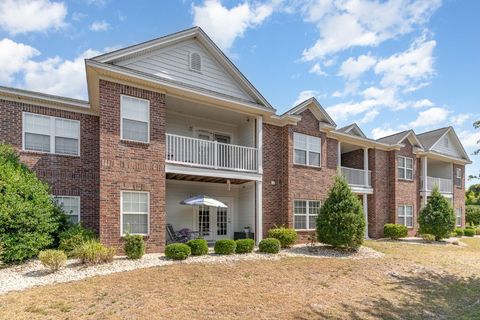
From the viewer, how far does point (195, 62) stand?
49.1 ft

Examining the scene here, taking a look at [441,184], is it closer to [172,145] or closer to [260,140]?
[260,140]

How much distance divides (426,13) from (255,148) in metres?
8.53

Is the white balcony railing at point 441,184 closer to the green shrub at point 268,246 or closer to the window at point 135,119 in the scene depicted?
the green shrub at point 268,246

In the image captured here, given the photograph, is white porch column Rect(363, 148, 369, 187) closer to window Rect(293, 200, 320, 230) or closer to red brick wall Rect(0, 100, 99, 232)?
window Rect(293, 200, 320, 230)

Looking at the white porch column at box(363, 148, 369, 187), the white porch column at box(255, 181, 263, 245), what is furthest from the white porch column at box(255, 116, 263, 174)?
the white porch column at box(363, 148, 369, 187)

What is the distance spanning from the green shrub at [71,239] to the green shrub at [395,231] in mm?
17695

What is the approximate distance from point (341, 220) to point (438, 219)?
10136 mm

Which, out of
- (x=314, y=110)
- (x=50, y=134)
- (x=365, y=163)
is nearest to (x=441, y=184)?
(x=365, y=163)

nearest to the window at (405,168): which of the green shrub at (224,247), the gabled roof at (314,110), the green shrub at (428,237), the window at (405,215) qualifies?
the window at (405,215)

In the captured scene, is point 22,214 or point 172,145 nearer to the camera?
point 22,214

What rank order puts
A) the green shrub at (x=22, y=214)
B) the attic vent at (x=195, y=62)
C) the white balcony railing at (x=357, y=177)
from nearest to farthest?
1. the green shrub at (x=22, y=214)
2. the attic vent at (x=195, y=62)
3. the white balcony railing at (x=357, y=177)

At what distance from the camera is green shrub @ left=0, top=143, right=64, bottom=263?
10133 mm

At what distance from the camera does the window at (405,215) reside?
23.7m

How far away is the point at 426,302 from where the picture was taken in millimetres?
9258
